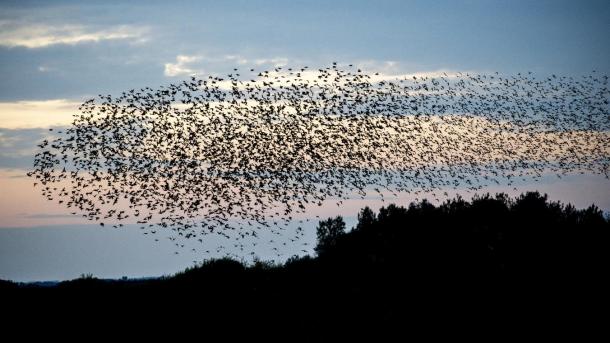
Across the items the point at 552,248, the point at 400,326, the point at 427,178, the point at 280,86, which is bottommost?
the point at 400,326

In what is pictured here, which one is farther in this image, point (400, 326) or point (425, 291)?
point (425, 291)

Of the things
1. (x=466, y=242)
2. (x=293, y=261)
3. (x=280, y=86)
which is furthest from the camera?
(x=293, y=261)

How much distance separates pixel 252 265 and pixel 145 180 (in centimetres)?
1135

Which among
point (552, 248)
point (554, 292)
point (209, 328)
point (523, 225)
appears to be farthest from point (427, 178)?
point (209, 328)

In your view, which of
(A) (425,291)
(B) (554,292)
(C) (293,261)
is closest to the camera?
(B) (554,292)

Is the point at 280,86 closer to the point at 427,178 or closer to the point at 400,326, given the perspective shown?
the point at 427,178

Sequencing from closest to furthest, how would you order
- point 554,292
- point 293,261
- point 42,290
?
point 554,292 → point 42,290 → point 293,261

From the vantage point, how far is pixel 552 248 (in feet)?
116

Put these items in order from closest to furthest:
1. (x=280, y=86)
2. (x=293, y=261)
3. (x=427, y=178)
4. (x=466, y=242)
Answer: (x=466, y=242)
(x=280, y=86)
(x=427, y=178)
(x=293, y=261)

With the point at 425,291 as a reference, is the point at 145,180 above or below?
above

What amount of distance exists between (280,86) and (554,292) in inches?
745

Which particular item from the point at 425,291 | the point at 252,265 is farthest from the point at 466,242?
the point at 252,265

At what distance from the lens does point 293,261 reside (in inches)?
2157

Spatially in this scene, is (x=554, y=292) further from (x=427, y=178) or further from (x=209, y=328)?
(x=209, y=328)
